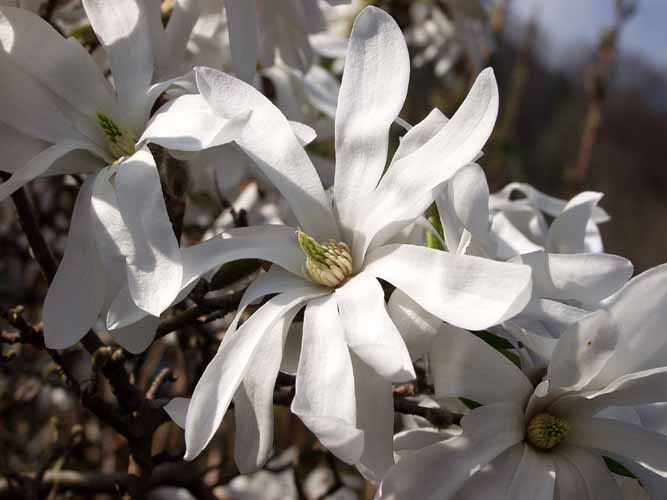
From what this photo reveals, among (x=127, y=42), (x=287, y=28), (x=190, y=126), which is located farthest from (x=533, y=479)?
(x=287, y=28)

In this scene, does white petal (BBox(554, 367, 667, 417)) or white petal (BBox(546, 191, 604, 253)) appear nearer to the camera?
white petal (BBox(554, 367, 667, 417))

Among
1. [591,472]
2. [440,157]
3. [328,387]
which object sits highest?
[440,157]

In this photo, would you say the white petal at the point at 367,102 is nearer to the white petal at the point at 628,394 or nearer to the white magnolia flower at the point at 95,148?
the white magnolia flower at the point at 95,148

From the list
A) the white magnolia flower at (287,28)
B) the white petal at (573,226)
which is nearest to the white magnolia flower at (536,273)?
the white petal at (573,226)

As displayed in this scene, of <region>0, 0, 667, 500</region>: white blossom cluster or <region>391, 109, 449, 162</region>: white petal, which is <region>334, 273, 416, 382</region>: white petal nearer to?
<region>0, 0, 667, 500</region>: white blossom cluster

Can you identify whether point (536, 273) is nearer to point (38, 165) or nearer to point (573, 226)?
point (573, 226)

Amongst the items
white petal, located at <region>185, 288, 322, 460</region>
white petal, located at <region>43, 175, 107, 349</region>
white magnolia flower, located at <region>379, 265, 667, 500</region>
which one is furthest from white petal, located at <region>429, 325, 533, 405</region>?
white petal, located at <region>43, 175, 107, 349</region>
